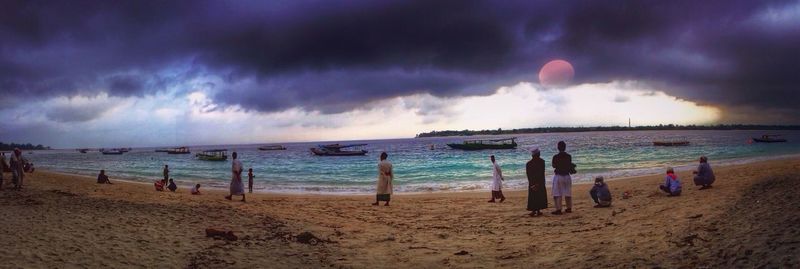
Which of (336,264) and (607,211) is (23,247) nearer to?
(336,264)

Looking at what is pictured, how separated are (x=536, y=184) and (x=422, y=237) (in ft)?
12.7

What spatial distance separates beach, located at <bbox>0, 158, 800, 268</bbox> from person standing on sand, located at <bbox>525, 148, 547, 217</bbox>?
0.48 meters

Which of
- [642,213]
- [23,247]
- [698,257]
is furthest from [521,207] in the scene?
[23,247]

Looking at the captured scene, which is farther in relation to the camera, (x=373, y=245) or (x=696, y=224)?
(x=373, y=245)

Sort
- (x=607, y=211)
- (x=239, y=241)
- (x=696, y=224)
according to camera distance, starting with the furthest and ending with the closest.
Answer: (x=607, y=211), (x=239, y=241), (x=696, y=224)

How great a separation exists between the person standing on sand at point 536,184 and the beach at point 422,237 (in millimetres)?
484

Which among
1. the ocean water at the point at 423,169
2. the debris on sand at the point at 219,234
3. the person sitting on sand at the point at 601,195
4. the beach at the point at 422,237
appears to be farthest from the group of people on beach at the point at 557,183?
the ocean water at the point at 423,169

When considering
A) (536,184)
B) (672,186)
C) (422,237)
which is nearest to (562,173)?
(536,184)

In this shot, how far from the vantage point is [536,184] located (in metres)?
11.6

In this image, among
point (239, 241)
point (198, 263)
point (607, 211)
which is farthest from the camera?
point (607, 211)

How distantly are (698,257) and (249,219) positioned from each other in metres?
9.52

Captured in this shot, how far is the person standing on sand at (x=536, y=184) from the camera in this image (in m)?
11.5

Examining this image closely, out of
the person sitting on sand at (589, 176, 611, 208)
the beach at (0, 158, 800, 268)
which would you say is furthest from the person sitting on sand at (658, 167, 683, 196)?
the person sitting on sand at (589, 176, 611, 208)

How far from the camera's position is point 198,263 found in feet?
23.2
